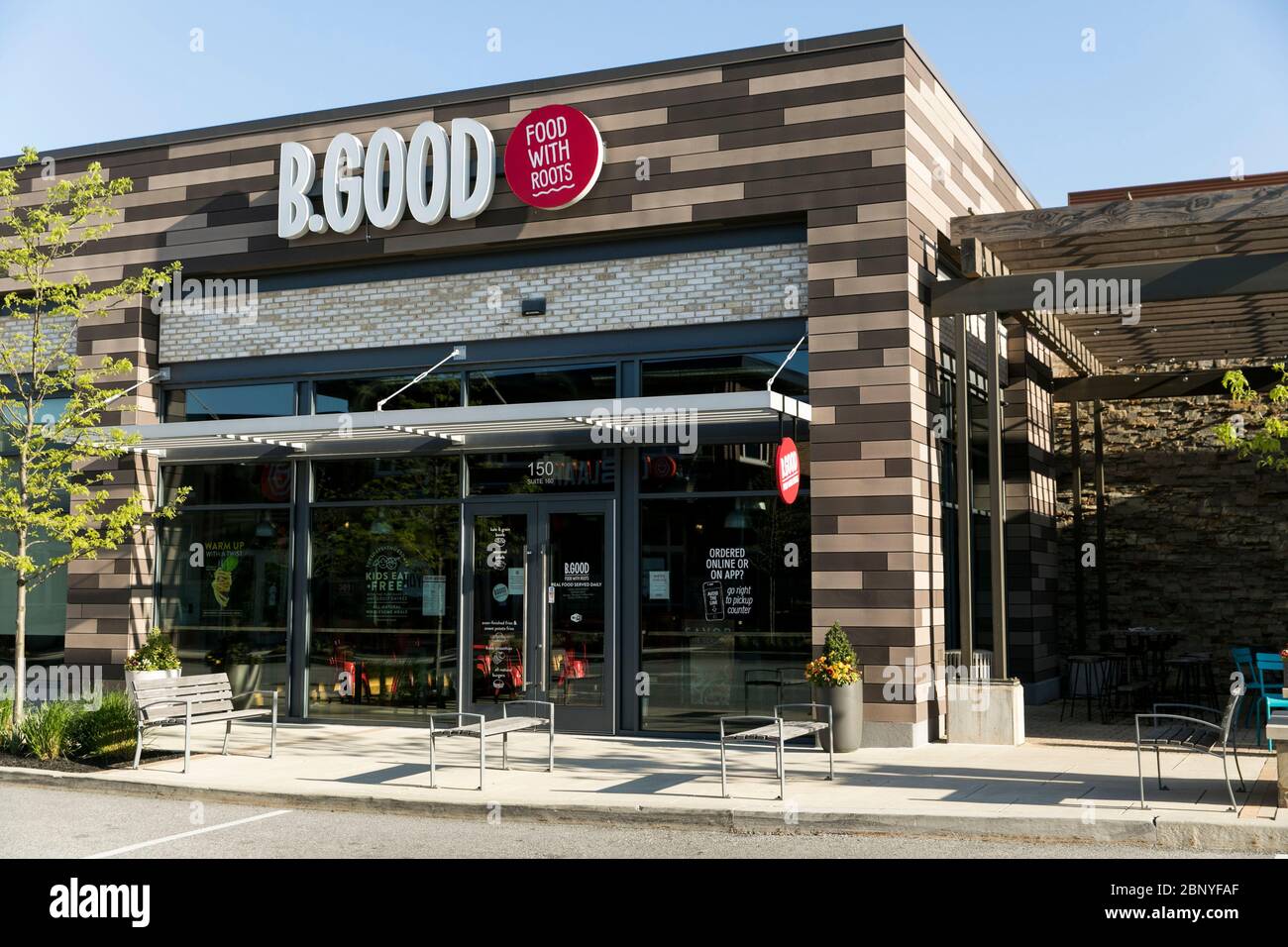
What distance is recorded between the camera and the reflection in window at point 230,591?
15.8 meters

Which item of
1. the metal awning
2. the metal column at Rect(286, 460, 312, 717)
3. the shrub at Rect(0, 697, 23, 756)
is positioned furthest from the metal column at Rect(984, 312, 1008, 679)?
→ the shrub at Rect(0, 697, 23, 756)

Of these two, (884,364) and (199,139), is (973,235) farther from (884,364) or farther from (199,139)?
(199,139)

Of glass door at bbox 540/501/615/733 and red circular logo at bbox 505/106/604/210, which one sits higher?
red circular logo at bbox 505/106/604/210

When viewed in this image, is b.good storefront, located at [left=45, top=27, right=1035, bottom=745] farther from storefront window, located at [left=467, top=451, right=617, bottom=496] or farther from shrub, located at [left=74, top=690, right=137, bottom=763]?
shrub, located at [left=74, top=690, right=137, bottom=763]

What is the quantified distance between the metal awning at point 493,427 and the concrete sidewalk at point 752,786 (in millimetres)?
3350

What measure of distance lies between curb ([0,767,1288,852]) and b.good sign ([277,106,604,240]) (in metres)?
7.19

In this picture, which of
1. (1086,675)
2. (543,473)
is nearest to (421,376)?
(543,473)

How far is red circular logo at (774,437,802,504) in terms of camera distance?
12375mm

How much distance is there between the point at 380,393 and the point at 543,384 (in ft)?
7.26

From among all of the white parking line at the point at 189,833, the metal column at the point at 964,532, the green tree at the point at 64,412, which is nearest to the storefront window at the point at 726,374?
the metal column at the point at 964,532

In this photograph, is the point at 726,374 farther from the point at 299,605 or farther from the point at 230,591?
the point at 230,591

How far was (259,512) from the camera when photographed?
16.0m

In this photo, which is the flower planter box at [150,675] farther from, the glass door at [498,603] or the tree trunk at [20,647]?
the glass door at [498,603]

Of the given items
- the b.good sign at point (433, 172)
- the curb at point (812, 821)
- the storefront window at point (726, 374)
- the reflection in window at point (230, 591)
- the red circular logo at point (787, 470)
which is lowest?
the curb at point (812, 821)
